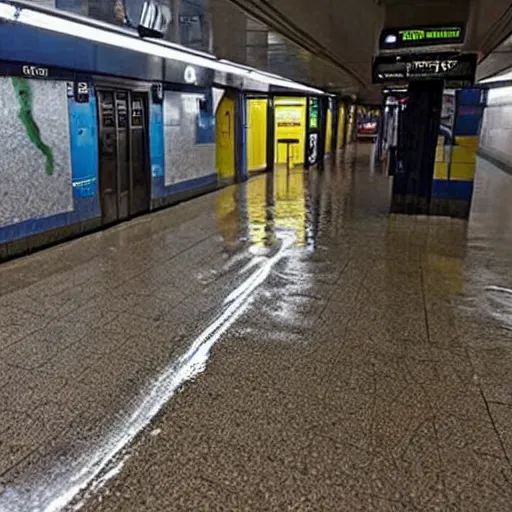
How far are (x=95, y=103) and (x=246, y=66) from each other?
8.59 feet

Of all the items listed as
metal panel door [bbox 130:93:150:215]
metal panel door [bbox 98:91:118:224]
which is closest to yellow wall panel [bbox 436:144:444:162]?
metal panel door [bbox 130:93:150:215]

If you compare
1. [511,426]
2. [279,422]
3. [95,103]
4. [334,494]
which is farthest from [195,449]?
[95,103]

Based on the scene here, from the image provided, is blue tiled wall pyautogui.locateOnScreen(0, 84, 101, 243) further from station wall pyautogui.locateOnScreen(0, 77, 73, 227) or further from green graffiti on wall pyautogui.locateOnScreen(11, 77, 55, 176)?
green graffiti on wall pyautogui.locateOnScreen(11, 77, 55, 176)

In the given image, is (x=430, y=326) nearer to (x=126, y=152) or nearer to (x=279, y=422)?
(x=279, y=422)

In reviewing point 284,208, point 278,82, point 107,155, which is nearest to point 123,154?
point 107,155

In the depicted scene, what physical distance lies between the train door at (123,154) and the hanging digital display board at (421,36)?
348 centimetres

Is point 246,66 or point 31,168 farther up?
point 246,66

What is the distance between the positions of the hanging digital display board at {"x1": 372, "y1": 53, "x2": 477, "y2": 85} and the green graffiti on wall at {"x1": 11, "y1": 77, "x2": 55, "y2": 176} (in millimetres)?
4117

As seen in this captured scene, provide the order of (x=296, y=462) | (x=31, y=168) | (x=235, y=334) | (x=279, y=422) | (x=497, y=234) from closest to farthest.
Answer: (x=296, y=462) < (x=279, y=422) < (x=235, y=334) < (x=31, y=168) < (x=497, y=234)

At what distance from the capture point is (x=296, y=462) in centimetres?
228

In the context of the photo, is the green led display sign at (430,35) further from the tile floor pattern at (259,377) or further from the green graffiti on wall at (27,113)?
the green graffiti on wall at (27,113)

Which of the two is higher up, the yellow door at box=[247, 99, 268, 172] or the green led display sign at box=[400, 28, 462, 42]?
the green led display sign at box=[400, 28, 462, 42]

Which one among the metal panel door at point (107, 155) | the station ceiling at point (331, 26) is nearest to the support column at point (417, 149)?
the station ceiling at point (331, 26)

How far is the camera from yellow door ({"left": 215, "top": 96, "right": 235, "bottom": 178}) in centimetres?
1122
